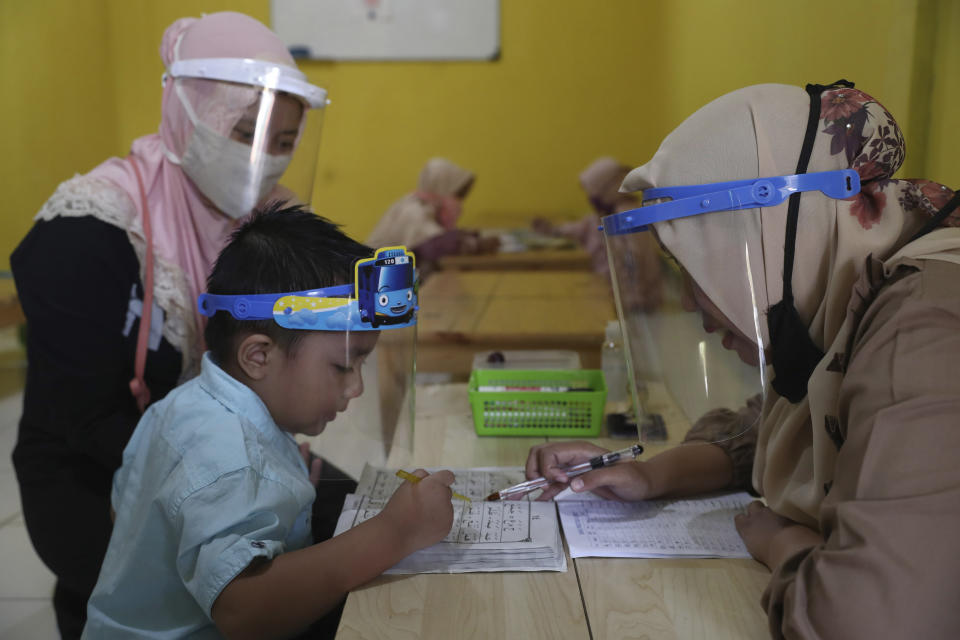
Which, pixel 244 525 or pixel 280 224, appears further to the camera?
pixel 280 224

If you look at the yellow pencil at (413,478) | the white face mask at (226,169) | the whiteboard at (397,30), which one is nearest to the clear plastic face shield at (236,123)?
the white face mask at (226,169)

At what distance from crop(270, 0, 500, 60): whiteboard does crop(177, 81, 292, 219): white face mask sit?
4.66 meters

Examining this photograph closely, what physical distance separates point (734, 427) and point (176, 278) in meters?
1.09

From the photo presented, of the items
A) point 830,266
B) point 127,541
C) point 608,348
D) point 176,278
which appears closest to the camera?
point 830,266

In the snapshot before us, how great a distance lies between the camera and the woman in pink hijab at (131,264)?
1.54 m

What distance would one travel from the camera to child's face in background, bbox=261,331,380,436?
3.82 feet

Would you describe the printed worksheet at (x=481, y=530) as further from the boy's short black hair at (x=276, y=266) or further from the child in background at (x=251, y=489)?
the boy's short black hair at (x=276, y=266)

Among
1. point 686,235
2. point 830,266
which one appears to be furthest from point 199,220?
point 830,266

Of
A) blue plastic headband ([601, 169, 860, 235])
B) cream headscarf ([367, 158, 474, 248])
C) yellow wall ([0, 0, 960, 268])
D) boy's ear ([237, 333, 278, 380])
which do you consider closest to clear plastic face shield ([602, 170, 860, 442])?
blue plastic headband ([601, 169, 860, 235])

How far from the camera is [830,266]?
988mm

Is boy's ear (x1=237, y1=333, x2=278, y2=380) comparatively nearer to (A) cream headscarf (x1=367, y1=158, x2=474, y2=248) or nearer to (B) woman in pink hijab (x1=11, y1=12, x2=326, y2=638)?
(B) woman in pink hijab (x1=11, y1=12, x2=326, y2=638)

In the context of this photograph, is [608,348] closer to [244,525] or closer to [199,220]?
[199,220]

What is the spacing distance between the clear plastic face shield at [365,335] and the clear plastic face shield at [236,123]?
595 mm

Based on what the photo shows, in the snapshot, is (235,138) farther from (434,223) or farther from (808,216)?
(434,223)
